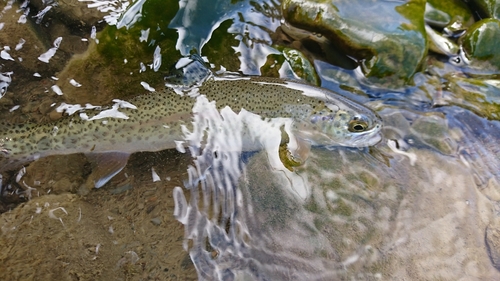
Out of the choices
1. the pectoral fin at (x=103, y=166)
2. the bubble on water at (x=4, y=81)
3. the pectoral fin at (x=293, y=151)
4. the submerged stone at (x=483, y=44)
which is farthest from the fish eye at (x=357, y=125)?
the bubble on water at (x=4, y=81)

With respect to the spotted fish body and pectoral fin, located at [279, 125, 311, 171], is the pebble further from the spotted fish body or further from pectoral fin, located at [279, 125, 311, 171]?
pectoral fin, located at [279, 125, 311, 171]

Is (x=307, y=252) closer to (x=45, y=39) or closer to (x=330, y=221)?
(x=330, y=221)

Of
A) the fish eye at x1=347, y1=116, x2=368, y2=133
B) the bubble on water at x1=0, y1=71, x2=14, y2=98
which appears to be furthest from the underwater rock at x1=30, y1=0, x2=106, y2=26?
the fish eye at x1=347, y1=116, x2=368, y2=133

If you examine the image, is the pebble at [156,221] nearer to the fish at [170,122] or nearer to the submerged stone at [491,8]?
the fish at [170,122]

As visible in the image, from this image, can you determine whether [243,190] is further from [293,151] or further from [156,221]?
[156,221]

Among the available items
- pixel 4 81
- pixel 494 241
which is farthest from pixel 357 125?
pixel 4 81

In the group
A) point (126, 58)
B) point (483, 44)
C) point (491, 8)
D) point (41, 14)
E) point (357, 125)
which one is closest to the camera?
point (357, 125)

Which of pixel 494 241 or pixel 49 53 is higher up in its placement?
pixel 49 53
